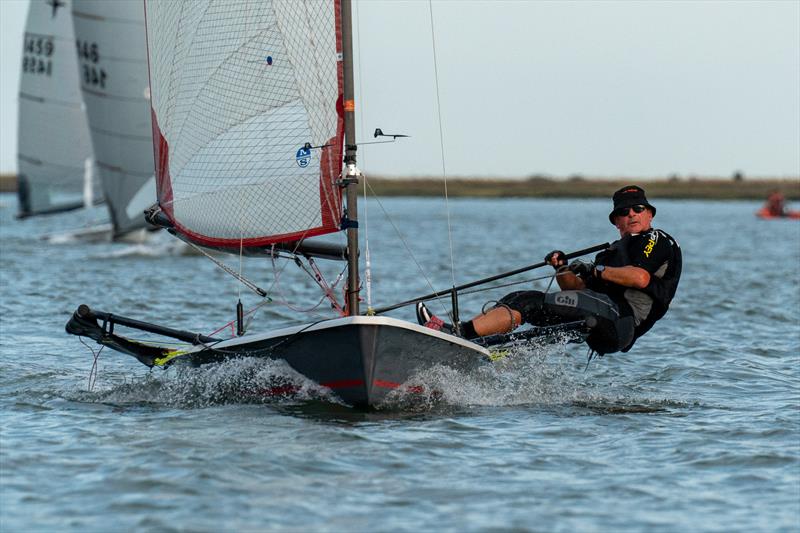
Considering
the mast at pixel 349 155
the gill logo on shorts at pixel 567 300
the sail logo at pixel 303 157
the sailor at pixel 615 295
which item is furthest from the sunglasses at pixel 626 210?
the sail logo at pixel 303 157

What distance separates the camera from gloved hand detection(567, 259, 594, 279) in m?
10.3

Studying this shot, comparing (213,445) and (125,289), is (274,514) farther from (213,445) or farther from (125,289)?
(125,289)

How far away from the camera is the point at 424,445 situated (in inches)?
330

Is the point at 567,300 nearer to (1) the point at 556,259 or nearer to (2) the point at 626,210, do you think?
(1) the point at 556,259

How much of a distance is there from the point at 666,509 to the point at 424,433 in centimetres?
226

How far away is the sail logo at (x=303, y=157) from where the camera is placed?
992 centimetres

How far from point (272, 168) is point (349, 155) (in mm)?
935

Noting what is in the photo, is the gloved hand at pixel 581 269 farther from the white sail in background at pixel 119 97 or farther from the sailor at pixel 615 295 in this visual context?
the white sail in background at pixel 119 97

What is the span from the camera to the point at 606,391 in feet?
36.8

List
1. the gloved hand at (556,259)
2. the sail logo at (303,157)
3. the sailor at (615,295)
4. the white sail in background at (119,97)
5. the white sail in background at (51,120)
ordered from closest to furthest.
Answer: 1. the sail logo at (303,157)
2. the gloved hand at (556,259)
3. the sailor at (615,295)
4. the white sail in background at (119,97)
5. the white sail in background at (51,120)

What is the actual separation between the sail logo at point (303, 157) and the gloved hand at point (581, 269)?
2.42 metres

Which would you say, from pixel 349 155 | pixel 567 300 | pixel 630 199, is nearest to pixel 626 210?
pixel 630 199

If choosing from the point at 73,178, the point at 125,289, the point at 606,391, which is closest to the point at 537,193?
the point at 73,178

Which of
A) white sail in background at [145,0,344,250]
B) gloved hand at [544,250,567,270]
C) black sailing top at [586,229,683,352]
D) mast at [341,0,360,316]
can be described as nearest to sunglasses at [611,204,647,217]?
black sailing top at [586,229,683,352]
